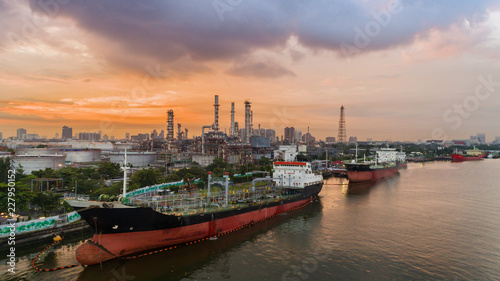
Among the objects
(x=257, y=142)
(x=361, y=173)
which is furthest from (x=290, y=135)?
(x=361, y=173)

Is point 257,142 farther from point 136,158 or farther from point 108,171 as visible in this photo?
point 108,171

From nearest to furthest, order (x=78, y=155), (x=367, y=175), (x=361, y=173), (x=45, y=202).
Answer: (x=45, y=202)
(x=361, y=173)
(x=367, y=175)
(x=78, y=155)

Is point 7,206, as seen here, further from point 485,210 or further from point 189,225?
point 485,210

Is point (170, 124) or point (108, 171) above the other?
point (170, 124)

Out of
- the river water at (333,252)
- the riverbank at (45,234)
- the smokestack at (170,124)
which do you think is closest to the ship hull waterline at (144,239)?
the river water at (333,252)

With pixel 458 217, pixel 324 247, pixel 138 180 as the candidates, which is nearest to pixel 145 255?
pixel 324 247

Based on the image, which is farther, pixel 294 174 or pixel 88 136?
pixel 88 136

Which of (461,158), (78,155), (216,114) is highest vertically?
(216,114)

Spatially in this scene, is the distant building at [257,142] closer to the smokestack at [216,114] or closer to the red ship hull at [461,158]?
the smokestack at [216,114]

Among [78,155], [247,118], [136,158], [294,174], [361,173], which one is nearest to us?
[294,174]
